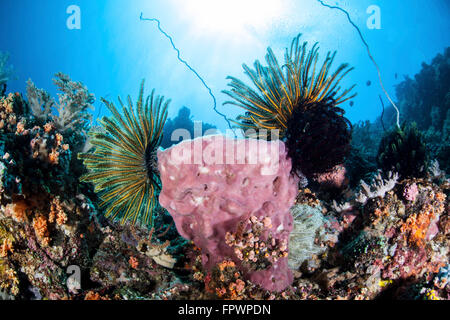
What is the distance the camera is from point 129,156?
3443 mm

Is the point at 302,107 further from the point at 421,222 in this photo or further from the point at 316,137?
the point at 421,222

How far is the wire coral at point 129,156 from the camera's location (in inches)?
134

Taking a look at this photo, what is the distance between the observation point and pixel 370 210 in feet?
11.7

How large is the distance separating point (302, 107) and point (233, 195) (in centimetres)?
232

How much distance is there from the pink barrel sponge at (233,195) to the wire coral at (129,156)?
0.88 m

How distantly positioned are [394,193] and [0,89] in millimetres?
8080

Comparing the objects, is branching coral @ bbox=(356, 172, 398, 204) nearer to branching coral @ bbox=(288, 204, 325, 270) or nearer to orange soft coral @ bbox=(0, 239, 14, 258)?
branching coral @ bbox=(288, 204, 325, 270)

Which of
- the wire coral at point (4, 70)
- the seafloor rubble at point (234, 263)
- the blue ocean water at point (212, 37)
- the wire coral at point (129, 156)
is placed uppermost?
the blue ocean water at point (212, 37)

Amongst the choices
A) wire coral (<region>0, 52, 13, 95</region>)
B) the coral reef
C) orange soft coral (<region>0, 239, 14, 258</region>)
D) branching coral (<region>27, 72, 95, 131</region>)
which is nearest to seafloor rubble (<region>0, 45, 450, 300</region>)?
orange soft coral (<region>0, 239, 14, 258</region>)

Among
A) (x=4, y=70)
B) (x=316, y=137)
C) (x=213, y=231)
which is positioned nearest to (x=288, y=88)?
(x=316, y=137)

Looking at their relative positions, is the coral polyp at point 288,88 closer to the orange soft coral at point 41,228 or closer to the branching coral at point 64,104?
the branching coral at point 64,104

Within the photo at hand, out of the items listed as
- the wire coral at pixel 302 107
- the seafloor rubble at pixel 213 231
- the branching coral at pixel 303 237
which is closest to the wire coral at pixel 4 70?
the seafloor rubble at pixel 213 231

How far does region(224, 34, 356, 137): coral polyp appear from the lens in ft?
13.2

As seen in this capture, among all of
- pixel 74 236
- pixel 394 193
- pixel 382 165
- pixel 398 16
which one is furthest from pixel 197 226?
pixel 398 16
